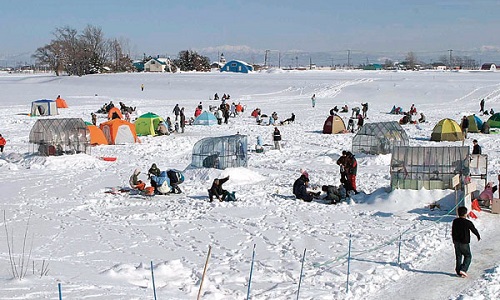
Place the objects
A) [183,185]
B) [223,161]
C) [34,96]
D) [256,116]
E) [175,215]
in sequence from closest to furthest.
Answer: [175,215] < [183,185] < [223,161] < [256,116] < [34,96]

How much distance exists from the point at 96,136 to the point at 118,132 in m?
0.99

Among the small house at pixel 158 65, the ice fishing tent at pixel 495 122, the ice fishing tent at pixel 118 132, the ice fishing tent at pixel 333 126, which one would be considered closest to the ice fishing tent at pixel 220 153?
the ice fishing tent at pixel 118 132

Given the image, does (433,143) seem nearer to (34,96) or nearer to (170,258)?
(170,258)

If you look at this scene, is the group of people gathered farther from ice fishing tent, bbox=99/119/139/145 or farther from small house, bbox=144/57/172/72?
small house, bbox=144/57/172/72

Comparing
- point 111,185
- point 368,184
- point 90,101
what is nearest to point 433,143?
point 368,184

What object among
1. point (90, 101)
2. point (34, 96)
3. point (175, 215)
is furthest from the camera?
point (34, 96)

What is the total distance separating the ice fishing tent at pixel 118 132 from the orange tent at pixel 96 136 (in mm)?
303

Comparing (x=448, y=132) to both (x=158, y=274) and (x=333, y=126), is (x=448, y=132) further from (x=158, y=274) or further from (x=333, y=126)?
(x=158, y=274)

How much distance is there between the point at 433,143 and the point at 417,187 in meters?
12.6

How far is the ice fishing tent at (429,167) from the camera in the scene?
49.5 ft

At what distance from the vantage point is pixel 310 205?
15.3m

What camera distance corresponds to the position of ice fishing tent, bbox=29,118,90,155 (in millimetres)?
23312

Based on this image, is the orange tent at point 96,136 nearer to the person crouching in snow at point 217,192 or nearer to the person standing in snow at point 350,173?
the person crouching in snow at point 217,192

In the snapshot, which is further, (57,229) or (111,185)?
(111,185)
